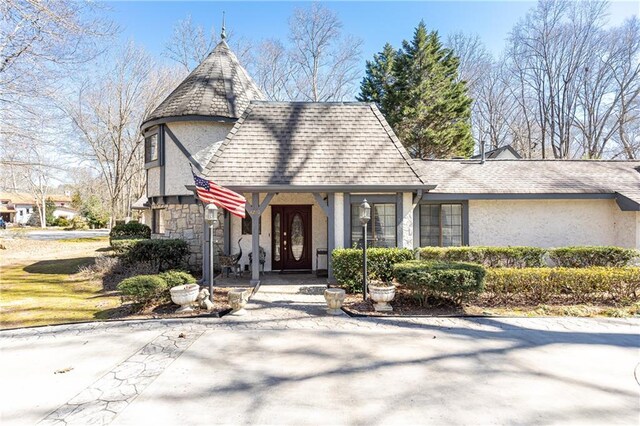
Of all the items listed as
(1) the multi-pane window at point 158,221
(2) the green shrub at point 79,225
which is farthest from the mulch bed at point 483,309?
(2) the green shrub at point 79,225

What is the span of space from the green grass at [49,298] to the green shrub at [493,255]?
8.51 metres

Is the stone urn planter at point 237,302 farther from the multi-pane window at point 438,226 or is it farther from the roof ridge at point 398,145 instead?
the multi-pane window at point 438,226

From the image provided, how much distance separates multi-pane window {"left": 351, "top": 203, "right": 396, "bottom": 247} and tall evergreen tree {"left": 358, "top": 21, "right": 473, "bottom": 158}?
13813 mm

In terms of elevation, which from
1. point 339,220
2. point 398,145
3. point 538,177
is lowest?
point 339,220

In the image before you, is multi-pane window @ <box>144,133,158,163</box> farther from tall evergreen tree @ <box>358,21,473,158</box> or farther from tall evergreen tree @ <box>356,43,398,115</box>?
tall evergreen tree @ <box>356,43,398,115</box>

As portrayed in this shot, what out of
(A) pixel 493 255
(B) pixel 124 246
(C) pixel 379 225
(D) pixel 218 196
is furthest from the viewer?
(B) pixel 124 246

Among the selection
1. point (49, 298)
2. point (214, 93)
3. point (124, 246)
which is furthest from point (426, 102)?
point (49, 298)

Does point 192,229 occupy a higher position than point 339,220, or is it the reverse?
point 339,220

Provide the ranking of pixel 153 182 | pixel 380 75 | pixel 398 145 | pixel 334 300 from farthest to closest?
pixel 380 75
pixel 153 182
pixel 398 145
pixel 334 300

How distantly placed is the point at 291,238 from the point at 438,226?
16.4 feet

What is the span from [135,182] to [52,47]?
25998 millimetres

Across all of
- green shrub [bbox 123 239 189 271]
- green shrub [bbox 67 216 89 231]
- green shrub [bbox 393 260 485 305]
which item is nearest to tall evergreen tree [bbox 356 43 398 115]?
green shrub [bbox 123 239 189 271]

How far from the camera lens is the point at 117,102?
25.5 meters

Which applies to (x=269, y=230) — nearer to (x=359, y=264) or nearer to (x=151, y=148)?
(x=359, y=264)
